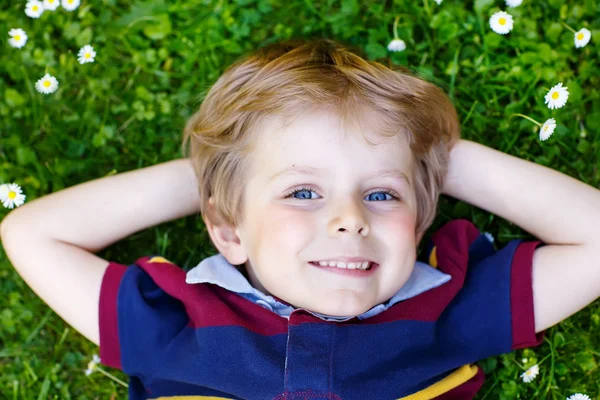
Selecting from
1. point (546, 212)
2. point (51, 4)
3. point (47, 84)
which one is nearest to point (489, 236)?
point (546, 212)

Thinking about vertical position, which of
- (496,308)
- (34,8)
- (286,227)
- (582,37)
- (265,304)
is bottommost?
(265,304)

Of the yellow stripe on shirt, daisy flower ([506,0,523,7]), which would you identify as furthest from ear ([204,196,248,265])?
daisy flower ([506,0,523,7])

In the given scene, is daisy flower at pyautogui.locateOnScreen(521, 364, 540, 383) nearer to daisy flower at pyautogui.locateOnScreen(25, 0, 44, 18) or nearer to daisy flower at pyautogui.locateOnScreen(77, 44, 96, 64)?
Result: daisy flower at pyautogui.locateOnScreen(77, 44, 96, 64)

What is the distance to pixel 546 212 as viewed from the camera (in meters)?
2.46

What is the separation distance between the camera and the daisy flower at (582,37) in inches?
111

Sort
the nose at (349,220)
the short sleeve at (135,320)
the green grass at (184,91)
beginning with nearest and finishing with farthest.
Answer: the nose at (349,220)
the short sleeve at (135,320)
the green grass at (184,91)

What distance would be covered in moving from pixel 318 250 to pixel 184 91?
1.17 m

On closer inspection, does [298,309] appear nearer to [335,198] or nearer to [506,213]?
[335,198]

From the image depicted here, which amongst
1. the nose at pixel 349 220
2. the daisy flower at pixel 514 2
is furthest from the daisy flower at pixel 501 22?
the nose at pixel 349 220

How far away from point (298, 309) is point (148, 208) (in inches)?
27.4

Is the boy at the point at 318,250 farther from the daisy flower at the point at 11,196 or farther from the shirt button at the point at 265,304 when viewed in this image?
the daisy flower at the point at 11,196

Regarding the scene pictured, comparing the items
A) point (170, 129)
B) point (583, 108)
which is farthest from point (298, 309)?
point (583, 108)

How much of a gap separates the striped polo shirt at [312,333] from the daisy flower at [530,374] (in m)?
0.23

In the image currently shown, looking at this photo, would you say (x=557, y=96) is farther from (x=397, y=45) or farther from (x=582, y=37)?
(x=397, y=45)
